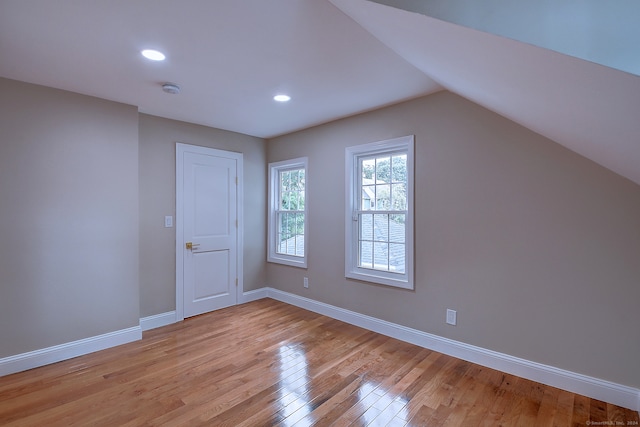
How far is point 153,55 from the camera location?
6.79 feet

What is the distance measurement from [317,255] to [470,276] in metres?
1.87

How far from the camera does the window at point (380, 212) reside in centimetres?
302

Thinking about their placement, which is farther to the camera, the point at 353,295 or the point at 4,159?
the point at 353,295

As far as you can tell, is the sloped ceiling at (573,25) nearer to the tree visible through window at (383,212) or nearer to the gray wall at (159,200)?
the tree visible through window at (383,212)

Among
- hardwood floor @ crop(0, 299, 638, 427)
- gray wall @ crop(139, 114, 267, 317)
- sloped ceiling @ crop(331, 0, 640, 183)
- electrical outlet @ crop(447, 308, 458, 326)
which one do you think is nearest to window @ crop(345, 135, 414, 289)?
electrical outlet @ crop(447, 308, 458, 326)

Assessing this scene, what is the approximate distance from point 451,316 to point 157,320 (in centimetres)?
321

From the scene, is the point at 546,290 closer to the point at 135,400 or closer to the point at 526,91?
the point at 526,91

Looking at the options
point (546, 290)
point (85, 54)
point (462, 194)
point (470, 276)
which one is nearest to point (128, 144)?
point (85, 54)

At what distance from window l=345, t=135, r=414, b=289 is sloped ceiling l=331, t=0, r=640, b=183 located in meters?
1.20

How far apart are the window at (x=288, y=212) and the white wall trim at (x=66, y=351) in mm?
2001

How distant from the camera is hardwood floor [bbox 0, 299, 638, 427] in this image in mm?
1878

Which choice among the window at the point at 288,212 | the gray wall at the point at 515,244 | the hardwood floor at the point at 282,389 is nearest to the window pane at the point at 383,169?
the gray wall at the point at 515,244

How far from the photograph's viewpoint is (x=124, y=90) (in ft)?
8.78

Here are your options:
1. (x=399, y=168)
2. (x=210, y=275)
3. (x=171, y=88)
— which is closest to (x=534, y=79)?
(x=399, y=168)
